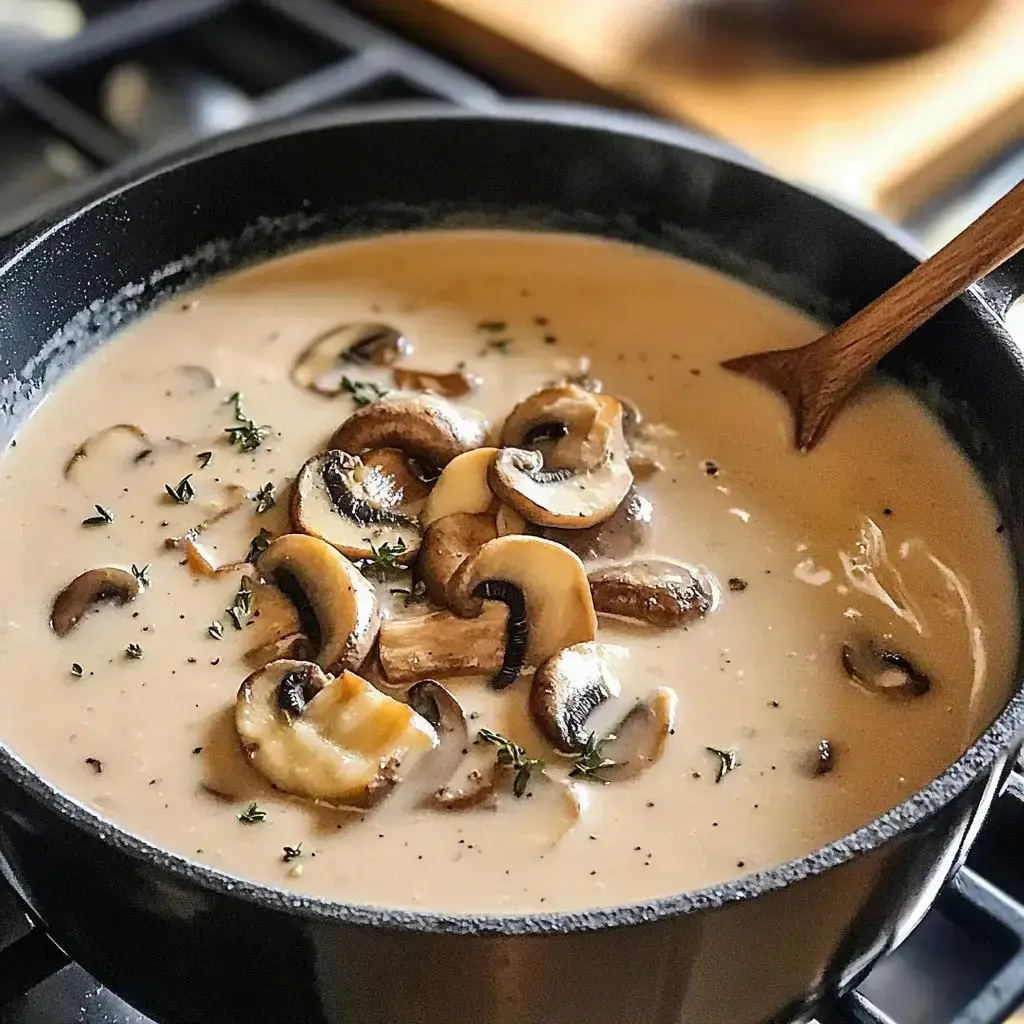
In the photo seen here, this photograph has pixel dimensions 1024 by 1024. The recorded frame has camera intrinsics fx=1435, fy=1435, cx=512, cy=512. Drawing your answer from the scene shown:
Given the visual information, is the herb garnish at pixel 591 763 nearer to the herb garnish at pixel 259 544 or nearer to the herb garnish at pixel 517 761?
the herb garnish at pixel 517 761

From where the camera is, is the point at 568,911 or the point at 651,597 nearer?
the point at 568,911

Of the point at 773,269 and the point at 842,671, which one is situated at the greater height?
the point at 773,269

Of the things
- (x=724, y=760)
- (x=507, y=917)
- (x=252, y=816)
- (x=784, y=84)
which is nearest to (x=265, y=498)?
(x=252, y=816)

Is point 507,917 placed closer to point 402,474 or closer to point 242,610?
point 242,610

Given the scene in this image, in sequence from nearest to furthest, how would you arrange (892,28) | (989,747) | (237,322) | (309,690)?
1. (989,747)
2. (309,690)
3. (237,322)
4. (892,28)

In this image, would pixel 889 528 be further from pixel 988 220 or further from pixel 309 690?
pixel 309 690

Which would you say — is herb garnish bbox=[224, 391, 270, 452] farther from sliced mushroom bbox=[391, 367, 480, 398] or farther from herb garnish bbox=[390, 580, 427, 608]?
herb garnish bbox=[390, 580, 427, 608]

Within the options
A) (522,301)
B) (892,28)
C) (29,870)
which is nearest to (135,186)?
(522,301)
